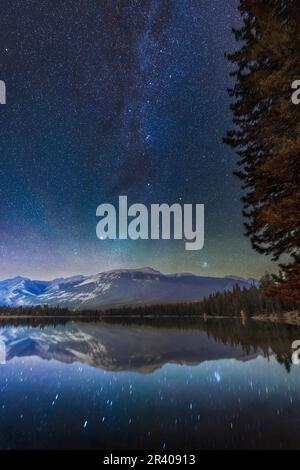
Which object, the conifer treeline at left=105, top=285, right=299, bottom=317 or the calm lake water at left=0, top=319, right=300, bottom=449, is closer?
the calm lake water at left=0, top=319, right=300, bottom=449

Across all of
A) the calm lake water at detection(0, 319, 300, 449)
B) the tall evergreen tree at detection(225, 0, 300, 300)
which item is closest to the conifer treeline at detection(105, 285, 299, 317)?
the calm lake water at detection(0, 319, 300, 449)

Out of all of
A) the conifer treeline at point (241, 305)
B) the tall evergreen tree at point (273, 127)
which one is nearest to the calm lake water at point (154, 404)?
the tall evergreen tree at point (273, 127)

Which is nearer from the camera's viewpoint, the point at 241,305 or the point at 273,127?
the point at 273,127

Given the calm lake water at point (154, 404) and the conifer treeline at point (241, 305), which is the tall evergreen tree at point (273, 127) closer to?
the calm lake water at point (154, 404)

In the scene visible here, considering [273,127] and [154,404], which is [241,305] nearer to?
[154,404]

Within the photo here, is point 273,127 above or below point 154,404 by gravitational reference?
above

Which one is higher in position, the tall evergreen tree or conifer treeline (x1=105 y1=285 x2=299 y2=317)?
the tall evergreen tree

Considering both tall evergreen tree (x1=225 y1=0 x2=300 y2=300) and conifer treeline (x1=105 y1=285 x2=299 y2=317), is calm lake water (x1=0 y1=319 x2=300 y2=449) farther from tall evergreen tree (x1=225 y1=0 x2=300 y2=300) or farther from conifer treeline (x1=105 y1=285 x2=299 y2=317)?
conifer treeline (x1=105 y1=285 x2=299 y2=317)

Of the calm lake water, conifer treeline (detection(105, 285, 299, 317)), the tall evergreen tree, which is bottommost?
conifer treeline (detection(105, 285, 299, 317))

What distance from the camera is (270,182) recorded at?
10336mm

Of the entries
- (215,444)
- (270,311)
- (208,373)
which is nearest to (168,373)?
(208,373)

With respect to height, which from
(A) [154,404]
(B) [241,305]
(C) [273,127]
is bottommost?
(B) [241,305]

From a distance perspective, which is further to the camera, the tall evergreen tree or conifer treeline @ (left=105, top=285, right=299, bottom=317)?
conifer treeline @ (left=105, top=285, right=299, bottom=317)

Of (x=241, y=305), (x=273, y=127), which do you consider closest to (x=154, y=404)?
(x=273, y=127)
